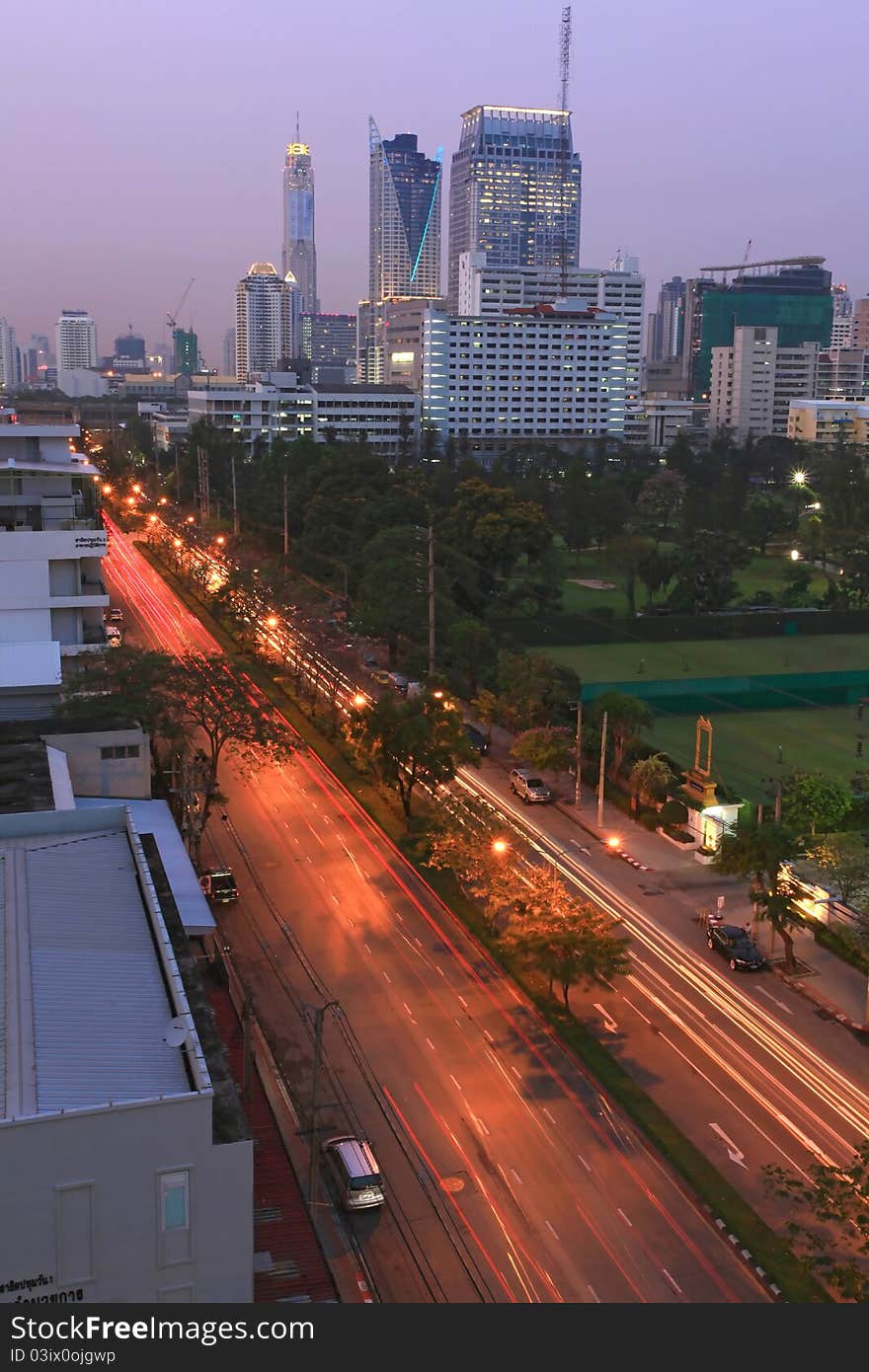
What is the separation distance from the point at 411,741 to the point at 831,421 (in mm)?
127866

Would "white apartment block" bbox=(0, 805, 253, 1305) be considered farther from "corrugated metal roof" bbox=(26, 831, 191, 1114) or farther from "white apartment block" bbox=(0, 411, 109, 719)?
"white apartment block" bbox=(0, 411, 109, 719)

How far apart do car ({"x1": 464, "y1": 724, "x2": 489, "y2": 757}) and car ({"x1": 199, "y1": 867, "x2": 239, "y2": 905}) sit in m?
11.4

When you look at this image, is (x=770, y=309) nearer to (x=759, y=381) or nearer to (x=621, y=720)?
(x=759, y=381)

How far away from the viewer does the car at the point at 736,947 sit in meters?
23.3

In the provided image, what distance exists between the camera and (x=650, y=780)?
30.6 metres

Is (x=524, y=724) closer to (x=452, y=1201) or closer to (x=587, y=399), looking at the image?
(x=452, y=1201)

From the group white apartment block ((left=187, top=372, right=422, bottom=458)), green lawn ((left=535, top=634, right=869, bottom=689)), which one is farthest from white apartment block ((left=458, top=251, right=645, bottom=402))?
green lawn ((left=535, top=634, right=869, bottom=689))

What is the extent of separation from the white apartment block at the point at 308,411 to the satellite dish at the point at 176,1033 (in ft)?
331

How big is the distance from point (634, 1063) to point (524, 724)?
16074 mm

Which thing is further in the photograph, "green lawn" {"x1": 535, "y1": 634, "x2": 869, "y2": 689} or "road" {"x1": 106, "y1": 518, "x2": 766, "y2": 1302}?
"green lawn" {"x1": 535, "y1": 634, "x2": 869, "y2": 689}

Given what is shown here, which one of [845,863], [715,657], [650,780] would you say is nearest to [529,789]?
[650,780]

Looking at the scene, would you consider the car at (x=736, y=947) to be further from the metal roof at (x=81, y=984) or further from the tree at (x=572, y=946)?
the metal roof at (x=81, y=984)

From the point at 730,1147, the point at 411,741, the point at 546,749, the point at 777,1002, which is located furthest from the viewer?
the point at 546,749

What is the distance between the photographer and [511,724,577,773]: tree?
3206 cm
